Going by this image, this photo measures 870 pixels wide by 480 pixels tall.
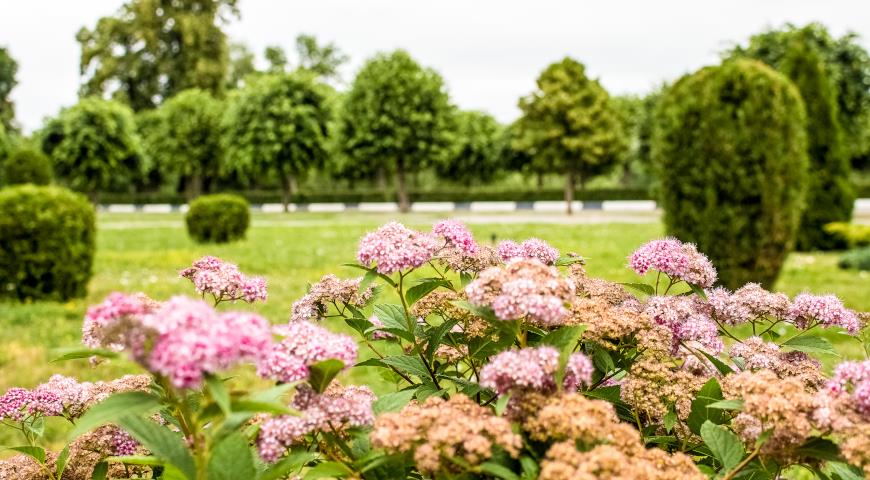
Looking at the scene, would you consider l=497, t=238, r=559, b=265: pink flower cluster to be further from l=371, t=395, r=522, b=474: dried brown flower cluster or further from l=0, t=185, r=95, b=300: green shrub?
l=0, t=185, r=95, b=300: green shrub

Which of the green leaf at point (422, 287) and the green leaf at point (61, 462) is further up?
the green leaf at point (422, 287)

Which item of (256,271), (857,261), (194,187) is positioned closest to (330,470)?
(256,271)

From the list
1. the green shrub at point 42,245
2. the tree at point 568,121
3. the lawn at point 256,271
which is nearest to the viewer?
the lawn at point 256,271

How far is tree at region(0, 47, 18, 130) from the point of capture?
64.7m

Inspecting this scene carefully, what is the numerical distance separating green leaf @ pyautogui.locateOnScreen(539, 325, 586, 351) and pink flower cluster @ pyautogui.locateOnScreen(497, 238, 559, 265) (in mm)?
430

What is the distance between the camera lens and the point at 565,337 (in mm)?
1247

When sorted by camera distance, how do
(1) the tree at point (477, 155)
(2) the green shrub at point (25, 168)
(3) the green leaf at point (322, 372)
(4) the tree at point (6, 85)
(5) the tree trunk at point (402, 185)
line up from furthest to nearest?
(4) the tree at point (6, 85), (1) the tree at point (477, 155), (5) the tree trunk at point (402, 185), (2) the green shrub at point (25, 168), (3) the green leaf at point (322, 372)

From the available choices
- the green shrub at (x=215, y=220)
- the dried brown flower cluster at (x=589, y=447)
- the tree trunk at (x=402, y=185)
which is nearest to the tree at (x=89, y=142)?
the tree trunk at (x=402, y=185)

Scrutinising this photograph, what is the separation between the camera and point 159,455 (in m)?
1.06

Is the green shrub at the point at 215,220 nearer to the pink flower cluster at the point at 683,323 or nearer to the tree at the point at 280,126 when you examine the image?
the tree at the point at 280,126

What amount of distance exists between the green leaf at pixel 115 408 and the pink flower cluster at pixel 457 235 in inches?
29.9

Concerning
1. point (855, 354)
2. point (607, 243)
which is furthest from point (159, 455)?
point (607, 243)

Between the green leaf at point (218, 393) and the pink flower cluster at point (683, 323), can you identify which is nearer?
the green leaf at point (218, 393)

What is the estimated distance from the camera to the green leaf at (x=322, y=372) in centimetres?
107
